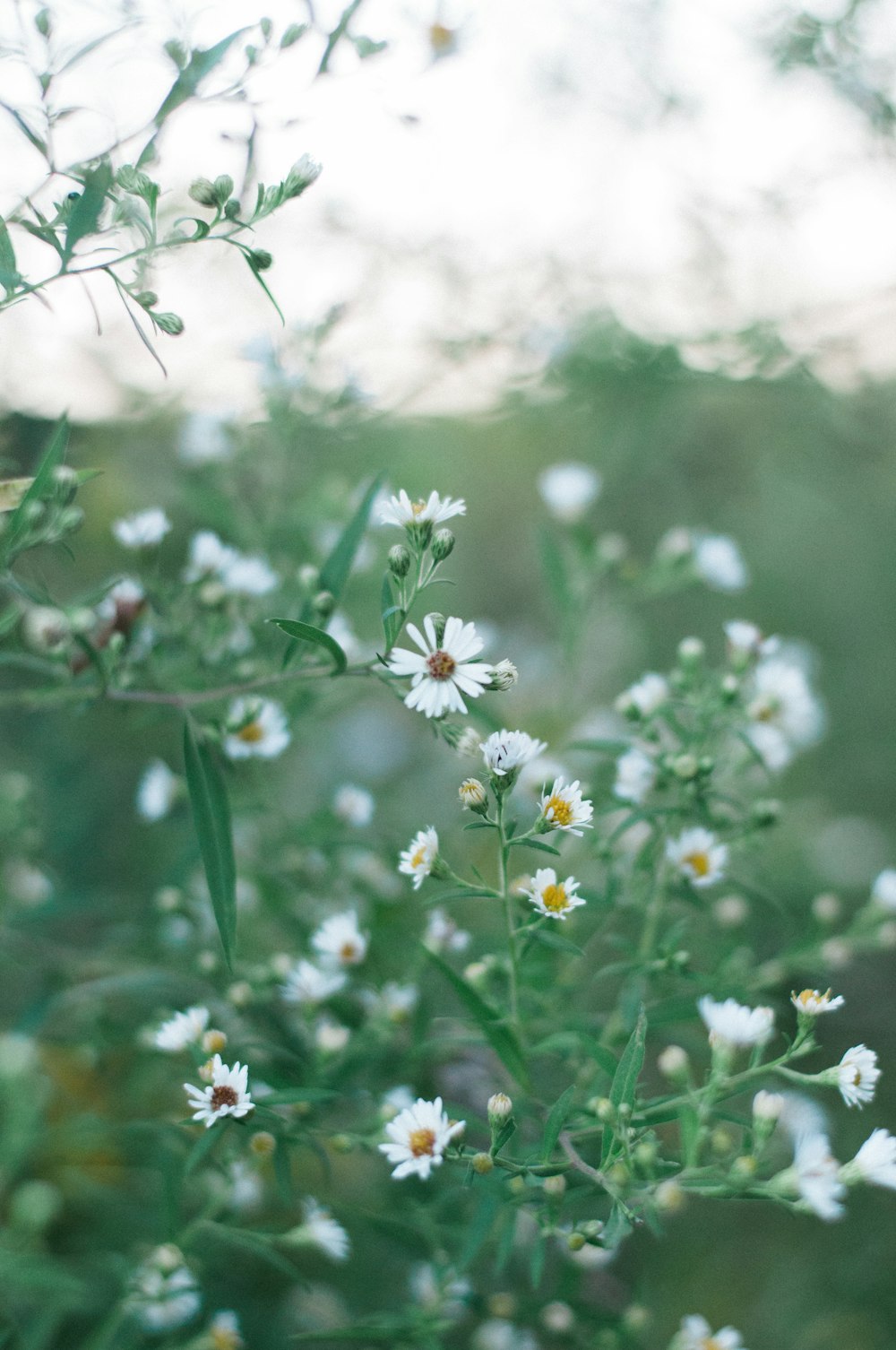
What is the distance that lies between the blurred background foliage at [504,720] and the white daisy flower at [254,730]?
0.48 feet

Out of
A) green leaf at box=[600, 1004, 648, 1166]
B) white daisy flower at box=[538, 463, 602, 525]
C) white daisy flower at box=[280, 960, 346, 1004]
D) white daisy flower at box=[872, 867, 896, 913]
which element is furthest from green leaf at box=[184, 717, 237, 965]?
white daisy flower at box=[538, 463, 602, 525]

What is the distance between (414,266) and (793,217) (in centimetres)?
64

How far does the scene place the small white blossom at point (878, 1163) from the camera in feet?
2.33

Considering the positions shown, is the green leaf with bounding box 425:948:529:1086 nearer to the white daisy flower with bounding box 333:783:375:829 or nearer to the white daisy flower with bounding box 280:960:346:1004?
the white daisy flower with bounding box 280:960:346:1004

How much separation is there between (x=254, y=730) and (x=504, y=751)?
Result: 0.37m

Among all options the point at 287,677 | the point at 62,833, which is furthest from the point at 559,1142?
the point at 62,833

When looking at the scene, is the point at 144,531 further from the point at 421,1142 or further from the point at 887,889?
the point at 887,889

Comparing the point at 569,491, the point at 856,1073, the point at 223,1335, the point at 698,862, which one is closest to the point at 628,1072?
the point at 856,1073

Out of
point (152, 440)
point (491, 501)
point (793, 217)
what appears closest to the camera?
point (793, 217)

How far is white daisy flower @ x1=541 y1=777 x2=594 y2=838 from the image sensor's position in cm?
73

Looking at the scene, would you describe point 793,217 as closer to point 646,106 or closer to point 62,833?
point 646,106

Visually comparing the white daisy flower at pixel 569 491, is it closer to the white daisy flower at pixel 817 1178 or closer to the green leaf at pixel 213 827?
the green leaf at pixel 213 827

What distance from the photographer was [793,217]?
163 cm

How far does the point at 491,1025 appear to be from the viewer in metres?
0.81
